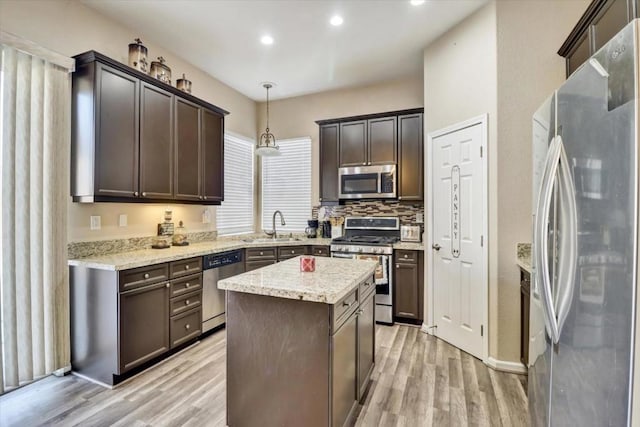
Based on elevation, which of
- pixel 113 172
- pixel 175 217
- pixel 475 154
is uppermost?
pixel 475 154

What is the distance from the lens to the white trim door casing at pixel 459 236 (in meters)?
2.75

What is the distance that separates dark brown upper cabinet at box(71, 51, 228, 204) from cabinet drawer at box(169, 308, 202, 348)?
1.15m

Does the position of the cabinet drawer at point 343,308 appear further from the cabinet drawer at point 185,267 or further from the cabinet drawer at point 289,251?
the cabinet drawer at point 289,251

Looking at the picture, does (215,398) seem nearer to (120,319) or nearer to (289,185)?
(120,319)

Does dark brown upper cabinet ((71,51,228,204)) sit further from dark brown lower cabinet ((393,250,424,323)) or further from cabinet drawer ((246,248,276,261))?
dark brown lower cabinet ((393,250,424,323))

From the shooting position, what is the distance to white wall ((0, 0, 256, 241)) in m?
2.27

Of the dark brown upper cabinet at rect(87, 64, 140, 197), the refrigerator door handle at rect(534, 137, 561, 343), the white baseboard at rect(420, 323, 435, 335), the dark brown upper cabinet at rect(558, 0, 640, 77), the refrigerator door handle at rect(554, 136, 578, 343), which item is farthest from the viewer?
the white baseboard at rect(420, 323, 435, 335)

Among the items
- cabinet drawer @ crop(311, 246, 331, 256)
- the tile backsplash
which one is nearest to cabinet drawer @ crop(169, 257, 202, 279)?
cabinet drawer @ crop(311, 246, 331, 256)

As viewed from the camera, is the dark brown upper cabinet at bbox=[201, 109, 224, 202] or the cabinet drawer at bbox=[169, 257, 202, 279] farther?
the dark brown upper cabinet at bbox=[201, 109, 224, 202]

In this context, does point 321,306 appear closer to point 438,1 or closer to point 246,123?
point 438,1

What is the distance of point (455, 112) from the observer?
306cm

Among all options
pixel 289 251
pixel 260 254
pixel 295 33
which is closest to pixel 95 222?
pixel 260 254

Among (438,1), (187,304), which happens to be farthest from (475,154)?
(187,304)

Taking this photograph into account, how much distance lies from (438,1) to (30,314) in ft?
13.6
